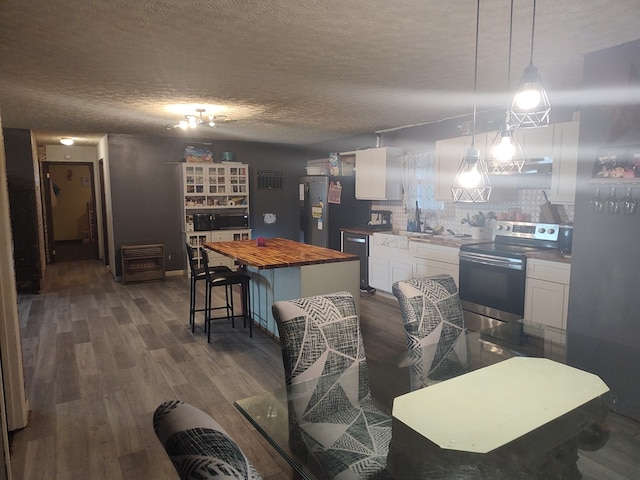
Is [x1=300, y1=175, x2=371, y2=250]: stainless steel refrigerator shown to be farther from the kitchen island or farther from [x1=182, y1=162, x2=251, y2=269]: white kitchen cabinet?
the kitchen island

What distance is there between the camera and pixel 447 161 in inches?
185

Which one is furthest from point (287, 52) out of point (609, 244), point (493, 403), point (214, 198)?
point (214, 198)

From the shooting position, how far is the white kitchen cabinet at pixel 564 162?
11.3ft

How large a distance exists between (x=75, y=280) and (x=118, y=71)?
4760mm

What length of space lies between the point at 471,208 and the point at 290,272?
8.03 feet

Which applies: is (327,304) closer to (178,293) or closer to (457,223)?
(457,223)

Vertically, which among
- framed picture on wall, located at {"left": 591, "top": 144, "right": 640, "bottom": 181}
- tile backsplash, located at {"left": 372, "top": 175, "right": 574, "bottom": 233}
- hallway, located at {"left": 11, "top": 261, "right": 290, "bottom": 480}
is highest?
framed picture on wall, located at {"left": 591, "top": 144, "right": 640, "bottom": 181}

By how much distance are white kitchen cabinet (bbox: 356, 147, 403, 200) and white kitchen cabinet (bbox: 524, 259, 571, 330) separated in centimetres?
245

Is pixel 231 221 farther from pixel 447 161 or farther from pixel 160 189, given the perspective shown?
pixel 447 161

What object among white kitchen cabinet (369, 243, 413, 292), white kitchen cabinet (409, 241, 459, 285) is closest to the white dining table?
white kitchen cabinet (409, 241, 459, 285)

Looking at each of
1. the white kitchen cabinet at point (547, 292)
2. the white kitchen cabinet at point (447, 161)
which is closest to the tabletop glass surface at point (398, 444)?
the white kitchen cabinet at point (547, 292)

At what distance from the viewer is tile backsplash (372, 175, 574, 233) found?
4.09 meters

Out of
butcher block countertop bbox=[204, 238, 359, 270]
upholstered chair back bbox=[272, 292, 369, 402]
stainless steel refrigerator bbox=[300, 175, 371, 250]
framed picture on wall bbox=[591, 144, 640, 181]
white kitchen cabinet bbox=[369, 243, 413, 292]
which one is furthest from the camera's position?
stainless steel refrigerator bbox=[300, 175, 371, 250]

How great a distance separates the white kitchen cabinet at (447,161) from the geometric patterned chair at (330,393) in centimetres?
305
